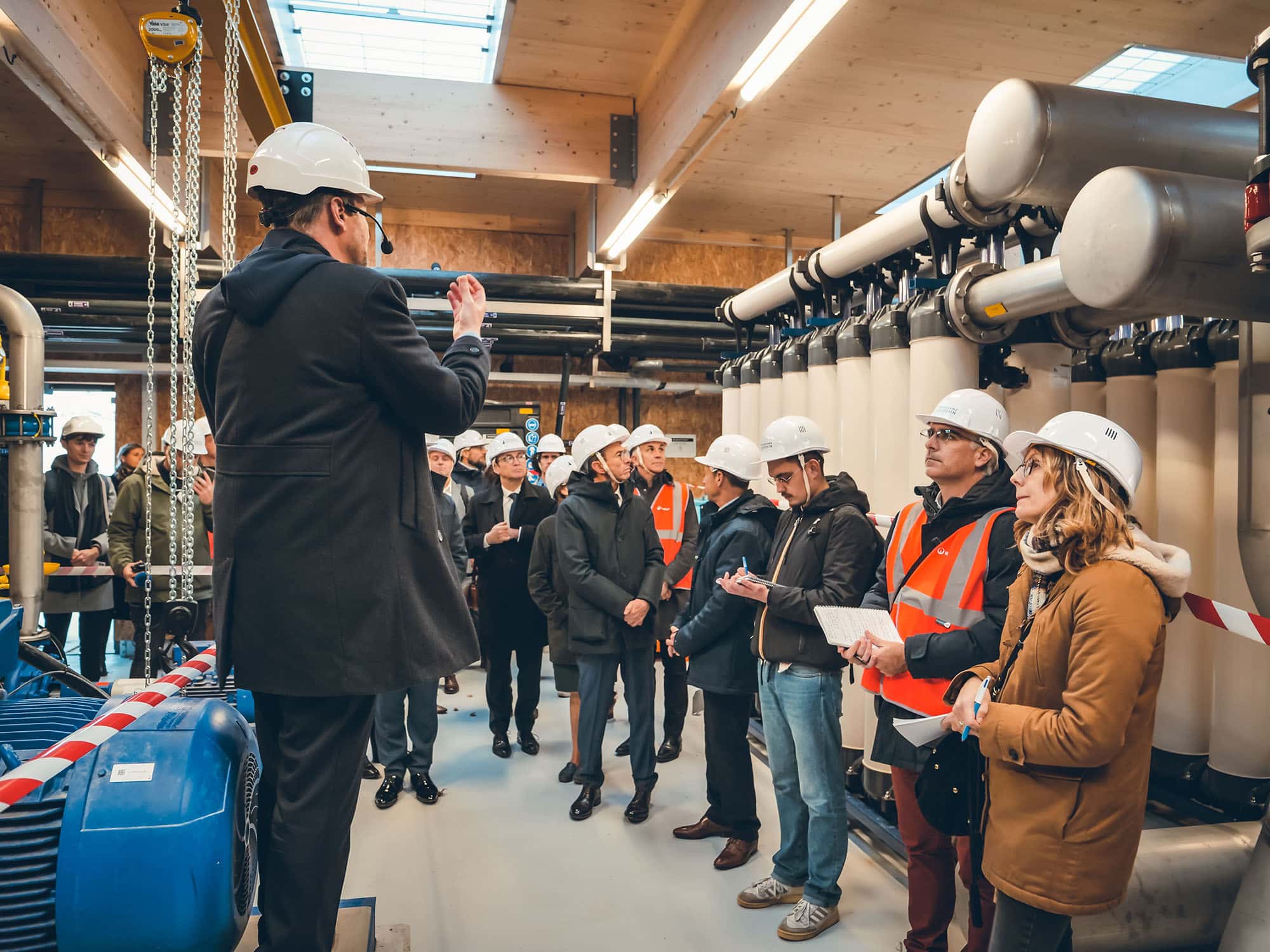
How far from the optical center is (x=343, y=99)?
5.46 meters

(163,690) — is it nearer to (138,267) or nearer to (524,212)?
(138,267)

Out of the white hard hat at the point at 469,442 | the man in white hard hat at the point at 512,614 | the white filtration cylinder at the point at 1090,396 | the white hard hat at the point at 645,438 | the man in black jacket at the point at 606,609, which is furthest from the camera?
the white hard hat at the point at 469,442

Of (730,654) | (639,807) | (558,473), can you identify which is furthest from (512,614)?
(730,654)

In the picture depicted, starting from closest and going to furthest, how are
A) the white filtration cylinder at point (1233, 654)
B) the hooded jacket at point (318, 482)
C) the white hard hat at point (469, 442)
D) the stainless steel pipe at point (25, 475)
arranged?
the hooded jacket at point (318, 482) → the white filtration cylinder at point (1233, 654) → the stainless steel pipe at point (25, 475) → the white hard hat at point (469, 442)

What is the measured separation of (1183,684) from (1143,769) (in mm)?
1797

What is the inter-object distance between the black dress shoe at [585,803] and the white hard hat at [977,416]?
2.32 metres

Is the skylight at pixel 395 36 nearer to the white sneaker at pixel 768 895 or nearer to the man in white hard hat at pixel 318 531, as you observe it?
the man in white hard hat at pixel 318 531

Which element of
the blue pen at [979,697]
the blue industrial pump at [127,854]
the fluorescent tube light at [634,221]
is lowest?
the blue industrial pump at [127,854]

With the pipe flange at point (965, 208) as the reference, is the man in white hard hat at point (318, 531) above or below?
below

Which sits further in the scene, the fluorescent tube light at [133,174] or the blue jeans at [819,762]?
the fluorescent tube light at [133,174]

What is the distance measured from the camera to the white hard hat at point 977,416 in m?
2.50

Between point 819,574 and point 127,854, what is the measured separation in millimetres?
2041

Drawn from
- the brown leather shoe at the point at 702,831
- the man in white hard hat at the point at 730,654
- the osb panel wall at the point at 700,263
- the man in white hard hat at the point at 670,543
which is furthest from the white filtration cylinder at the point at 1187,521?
the osb panel wall at the point at 700,263

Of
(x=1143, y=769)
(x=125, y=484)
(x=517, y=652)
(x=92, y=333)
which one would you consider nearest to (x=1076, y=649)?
(x=1143, y=769)
